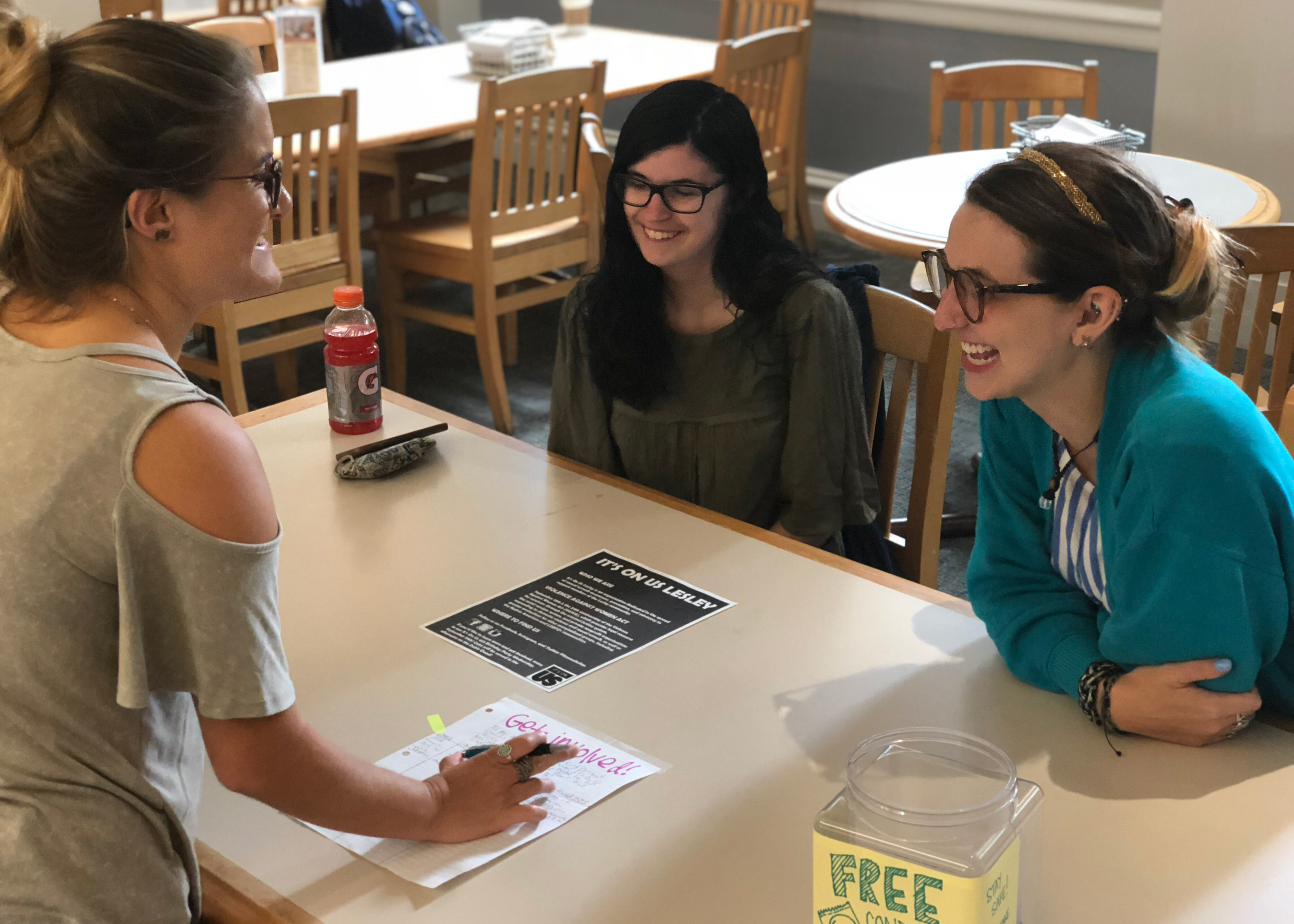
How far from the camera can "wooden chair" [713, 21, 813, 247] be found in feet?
13.8

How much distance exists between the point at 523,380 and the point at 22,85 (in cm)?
322

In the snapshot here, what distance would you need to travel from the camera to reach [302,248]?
11.4 ft

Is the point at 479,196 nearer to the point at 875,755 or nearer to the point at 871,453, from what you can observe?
the point at 871,453

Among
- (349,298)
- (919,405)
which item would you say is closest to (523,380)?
(349,298)

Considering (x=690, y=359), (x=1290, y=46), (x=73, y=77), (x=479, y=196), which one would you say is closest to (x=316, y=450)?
(x=690, y=359)

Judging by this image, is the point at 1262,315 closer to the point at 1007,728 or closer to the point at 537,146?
the point at 1007,728

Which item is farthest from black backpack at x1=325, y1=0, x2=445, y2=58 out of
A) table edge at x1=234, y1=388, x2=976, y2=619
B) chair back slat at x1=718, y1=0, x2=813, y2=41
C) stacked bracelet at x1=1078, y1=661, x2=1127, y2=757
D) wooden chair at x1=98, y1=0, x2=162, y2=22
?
stacked bracelet at x1=1078, y1=661, x2=1127, y2=757

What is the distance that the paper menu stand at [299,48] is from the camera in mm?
3936

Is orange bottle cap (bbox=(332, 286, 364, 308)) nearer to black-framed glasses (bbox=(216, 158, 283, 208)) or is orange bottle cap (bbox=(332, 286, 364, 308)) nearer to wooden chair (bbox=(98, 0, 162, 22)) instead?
black-framed glasses (bbox=(216, 158, 283, 208))

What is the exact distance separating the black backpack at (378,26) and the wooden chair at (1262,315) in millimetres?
3675

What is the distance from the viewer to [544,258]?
12.7 feet

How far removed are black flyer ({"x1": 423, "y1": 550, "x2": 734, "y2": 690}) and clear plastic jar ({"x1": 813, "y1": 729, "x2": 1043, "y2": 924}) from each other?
45 centimetres

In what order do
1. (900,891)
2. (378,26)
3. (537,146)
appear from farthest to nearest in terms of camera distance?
(378,26)
(537,146)
(900,891)

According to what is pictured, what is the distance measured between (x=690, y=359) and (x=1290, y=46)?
279cm
